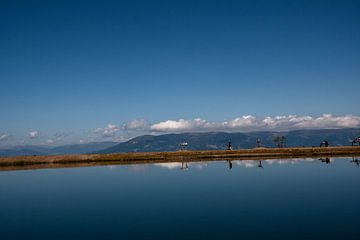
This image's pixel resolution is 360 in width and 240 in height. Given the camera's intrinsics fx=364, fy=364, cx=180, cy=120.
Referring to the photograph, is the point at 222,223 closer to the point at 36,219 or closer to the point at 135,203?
the point at 135,203

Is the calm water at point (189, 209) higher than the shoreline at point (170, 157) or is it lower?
lower

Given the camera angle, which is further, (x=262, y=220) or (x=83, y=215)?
(x=83, y=215)

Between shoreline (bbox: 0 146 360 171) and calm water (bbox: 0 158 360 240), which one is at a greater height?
shoreline (bbox: 0 146 360 171)

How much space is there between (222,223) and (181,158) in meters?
83.6

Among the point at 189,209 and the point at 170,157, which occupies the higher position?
the point at 170,157

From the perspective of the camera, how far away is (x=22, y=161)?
10575cm

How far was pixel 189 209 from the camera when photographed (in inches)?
1336

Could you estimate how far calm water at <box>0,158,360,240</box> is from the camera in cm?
2606

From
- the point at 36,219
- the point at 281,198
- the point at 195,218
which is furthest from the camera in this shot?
the point at 281,198

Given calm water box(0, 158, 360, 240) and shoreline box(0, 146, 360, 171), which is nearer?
calm water box(0, 158, 360, 240)

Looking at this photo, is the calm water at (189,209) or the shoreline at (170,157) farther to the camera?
the shoreline at (170,157)

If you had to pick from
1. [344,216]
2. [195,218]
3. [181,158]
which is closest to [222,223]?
[195,218]

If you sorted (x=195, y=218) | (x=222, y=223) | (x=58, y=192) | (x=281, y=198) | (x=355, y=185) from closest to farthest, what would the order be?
(x=222, y=223) → (x=195, y=218) → (x=281, y=198) → (x=355, y=185) → (x=58, y=192)

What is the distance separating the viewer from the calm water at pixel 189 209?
1026 inches
